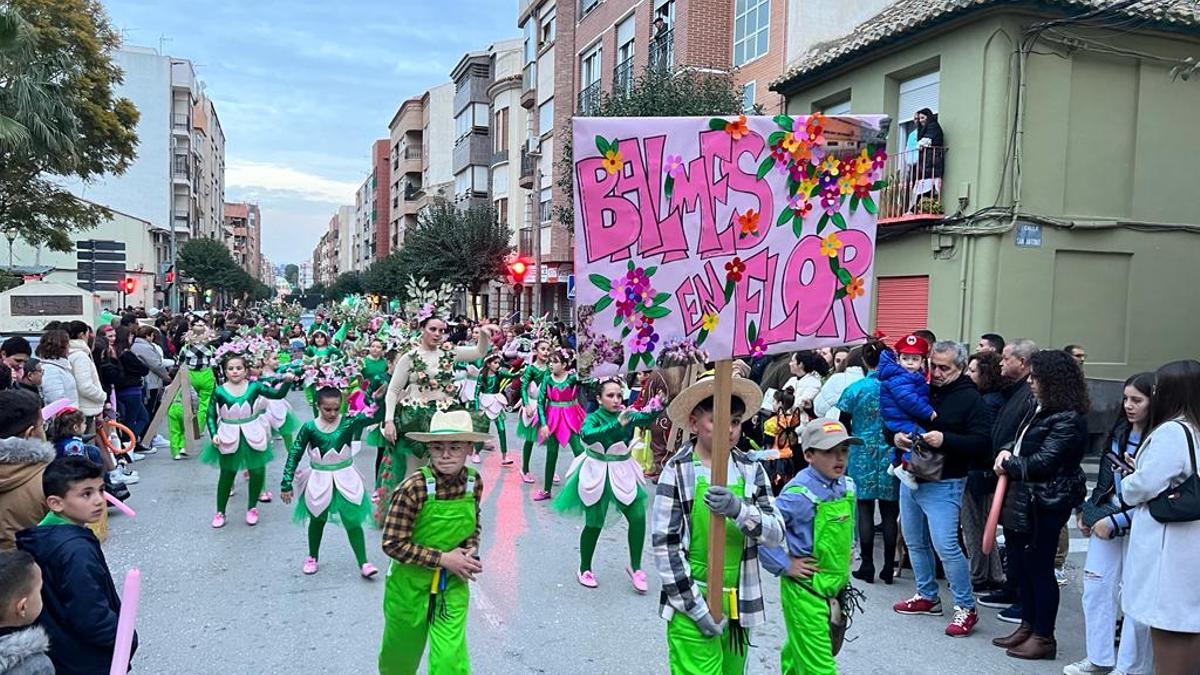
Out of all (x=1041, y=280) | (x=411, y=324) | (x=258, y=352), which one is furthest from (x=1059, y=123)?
(x=258, y=352)

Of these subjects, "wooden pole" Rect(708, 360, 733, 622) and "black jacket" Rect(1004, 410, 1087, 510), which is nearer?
"wooden pole" Rect(708, 360, 733, 622)

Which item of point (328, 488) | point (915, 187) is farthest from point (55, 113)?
point (915, 187)

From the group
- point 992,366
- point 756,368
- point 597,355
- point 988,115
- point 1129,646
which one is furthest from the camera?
point 988,115

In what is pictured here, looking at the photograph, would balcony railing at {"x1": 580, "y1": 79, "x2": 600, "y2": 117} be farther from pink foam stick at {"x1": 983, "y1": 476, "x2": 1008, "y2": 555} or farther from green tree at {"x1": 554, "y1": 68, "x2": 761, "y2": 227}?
pink foam stick at {"x1": 983, "y1": 476, "x2": 1008, "y2": 555}

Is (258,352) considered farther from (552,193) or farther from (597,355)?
(552,193)

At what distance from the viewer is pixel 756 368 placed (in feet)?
35.0

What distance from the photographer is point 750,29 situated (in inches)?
781

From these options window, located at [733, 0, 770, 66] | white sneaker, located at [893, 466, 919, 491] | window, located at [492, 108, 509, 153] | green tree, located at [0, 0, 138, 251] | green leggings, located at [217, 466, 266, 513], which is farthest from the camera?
window, located at [492, 108, 509, 153]

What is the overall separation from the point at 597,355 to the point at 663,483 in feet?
2.04

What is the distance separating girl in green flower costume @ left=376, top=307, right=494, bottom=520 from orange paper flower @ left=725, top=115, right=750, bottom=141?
4119 mm

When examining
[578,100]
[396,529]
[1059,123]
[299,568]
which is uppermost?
[578,100]

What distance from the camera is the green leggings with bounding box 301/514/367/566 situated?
6.34 metres

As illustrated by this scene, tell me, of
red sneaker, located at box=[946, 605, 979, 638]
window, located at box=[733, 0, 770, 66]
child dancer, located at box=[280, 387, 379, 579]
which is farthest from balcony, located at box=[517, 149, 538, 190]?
red sneaker, located at box=[946, 605, 979, 638]

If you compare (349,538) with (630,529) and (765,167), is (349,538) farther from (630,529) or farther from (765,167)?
(765,167)
